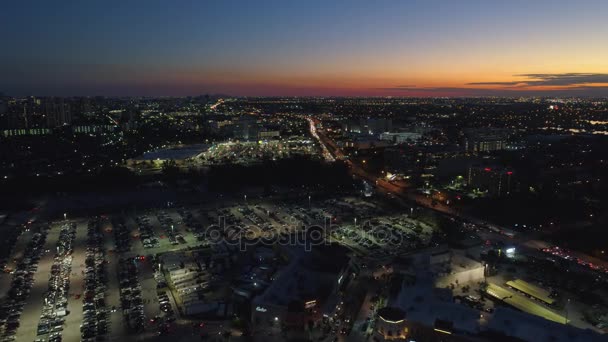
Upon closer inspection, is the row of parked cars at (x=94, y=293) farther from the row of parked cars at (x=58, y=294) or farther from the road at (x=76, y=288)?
the row of parked cars at (x=58, y=294)

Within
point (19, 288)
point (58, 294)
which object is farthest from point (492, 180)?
point (19, 288)

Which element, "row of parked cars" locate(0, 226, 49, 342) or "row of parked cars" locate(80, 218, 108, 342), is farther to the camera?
"row of parked cars" locate(0, 226, 49, 342)

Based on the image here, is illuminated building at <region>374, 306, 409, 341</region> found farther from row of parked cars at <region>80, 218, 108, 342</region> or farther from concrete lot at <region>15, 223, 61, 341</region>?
concrete lot at <region>15, 223, 61, 341</region>

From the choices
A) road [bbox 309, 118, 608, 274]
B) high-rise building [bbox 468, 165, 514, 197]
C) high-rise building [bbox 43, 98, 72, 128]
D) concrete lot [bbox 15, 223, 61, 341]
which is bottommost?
concrete lot [bbox 15, 223, 61, 341]

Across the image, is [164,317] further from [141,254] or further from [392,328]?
[392,328]

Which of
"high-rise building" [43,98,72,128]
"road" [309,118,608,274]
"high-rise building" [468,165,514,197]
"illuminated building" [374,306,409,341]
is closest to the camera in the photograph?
"illuminated building" [374,306,409,341]

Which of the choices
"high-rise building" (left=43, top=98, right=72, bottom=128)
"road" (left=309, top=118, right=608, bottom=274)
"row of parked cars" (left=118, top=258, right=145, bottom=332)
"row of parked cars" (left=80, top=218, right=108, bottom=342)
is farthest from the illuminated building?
"high-rise building" (left=43, top=98, right=72, bottom=128)

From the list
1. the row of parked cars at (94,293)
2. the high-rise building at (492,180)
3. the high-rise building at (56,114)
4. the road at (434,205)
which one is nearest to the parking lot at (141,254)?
the row of parked cars at (94,293)
